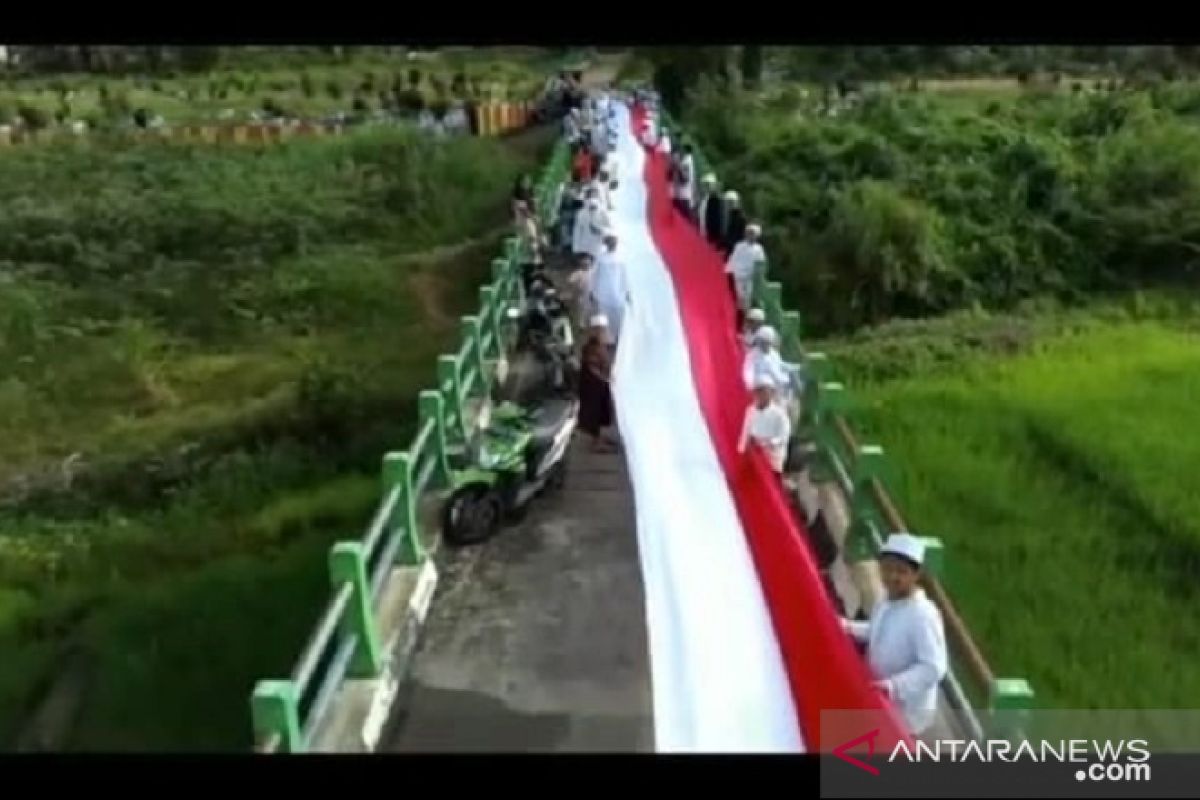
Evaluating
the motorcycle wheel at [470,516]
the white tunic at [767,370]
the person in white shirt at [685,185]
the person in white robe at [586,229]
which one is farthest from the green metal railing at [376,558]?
the person in white shirt at [685,185]

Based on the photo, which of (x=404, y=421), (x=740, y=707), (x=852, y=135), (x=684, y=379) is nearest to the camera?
(x=740, y=707)

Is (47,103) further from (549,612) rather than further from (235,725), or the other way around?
(549,612)

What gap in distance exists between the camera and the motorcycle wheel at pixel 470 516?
7.38 metres

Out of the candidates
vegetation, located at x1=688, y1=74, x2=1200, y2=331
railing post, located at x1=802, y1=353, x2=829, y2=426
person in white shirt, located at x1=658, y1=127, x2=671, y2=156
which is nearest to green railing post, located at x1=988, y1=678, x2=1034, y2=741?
railing post, located at x1=802, y1=353, x2=829, y2=426

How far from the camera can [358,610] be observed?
581cm

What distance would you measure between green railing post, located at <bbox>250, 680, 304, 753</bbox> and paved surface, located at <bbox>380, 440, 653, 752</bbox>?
99cm

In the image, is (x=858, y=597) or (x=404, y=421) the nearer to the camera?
(x=858, y=597)

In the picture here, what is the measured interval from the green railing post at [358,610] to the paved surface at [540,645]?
214mm

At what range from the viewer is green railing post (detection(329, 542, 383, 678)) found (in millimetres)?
5703

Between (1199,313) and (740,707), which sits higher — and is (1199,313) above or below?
below

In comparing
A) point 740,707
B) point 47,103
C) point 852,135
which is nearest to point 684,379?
point 740,707

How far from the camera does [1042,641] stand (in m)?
9.46

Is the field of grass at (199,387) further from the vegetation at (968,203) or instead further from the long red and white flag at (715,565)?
the vegetation at (968,203)

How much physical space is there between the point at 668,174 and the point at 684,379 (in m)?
7.52
